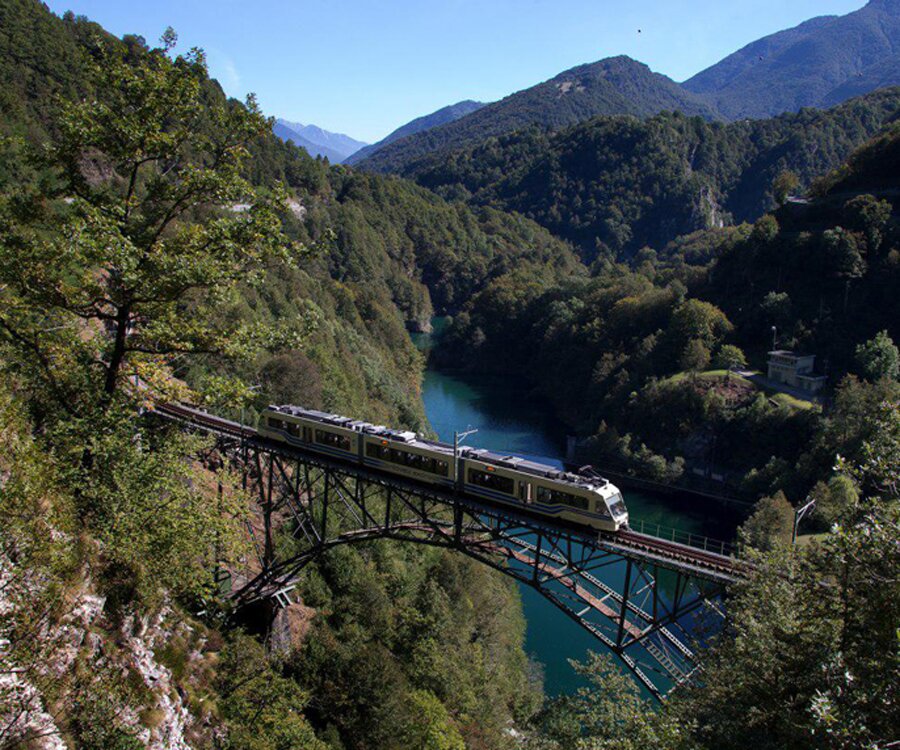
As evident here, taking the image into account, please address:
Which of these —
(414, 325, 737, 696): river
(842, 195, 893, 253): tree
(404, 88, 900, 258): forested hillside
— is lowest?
(414, 325, 737, 696): river

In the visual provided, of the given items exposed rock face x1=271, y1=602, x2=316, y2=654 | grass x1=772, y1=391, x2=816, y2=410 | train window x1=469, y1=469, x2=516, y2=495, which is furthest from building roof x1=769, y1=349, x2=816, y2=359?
exposed rock face x1=271, y1=602, x2=316, y2=654

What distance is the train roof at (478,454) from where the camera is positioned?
1886cm

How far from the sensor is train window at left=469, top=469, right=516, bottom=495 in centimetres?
1969

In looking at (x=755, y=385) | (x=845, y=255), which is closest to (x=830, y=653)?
(x=755, y=385)

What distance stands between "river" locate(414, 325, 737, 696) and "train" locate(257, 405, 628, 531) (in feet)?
4.81

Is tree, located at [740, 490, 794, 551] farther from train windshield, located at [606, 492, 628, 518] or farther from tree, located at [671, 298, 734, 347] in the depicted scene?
tree, located at [671, 298, 734, 347]

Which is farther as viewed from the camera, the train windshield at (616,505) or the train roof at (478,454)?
the train roof at (478,454)

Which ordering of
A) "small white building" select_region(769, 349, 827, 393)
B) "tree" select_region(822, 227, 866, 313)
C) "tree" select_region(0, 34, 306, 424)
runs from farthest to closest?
"tree" select_region(822, 227, 866, 313) < "small white building" select_region(769, 349, 827, 393) < "tree" select_region(0, 34, 306, 424)

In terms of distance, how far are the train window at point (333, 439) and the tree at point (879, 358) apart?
161 feet

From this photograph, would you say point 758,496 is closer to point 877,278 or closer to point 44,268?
point 877,278

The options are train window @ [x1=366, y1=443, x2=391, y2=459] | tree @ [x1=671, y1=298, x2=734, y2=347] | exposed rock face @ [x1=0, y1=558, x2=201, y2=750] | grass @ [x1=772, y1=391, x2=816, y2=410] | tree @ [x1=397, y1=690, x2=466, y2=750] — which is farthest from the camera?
tree @ [x1=671, y1=298, x2=734, y2=347]

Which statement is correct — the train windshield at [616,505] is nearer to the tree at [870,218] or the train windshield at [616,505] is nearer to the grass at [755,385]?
the grass at [755,385]


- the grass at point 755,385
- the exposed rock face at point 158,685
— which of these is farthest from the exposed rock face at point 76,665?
the grass at point 755,385

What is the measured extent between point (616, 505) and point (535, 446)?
49716 mm
